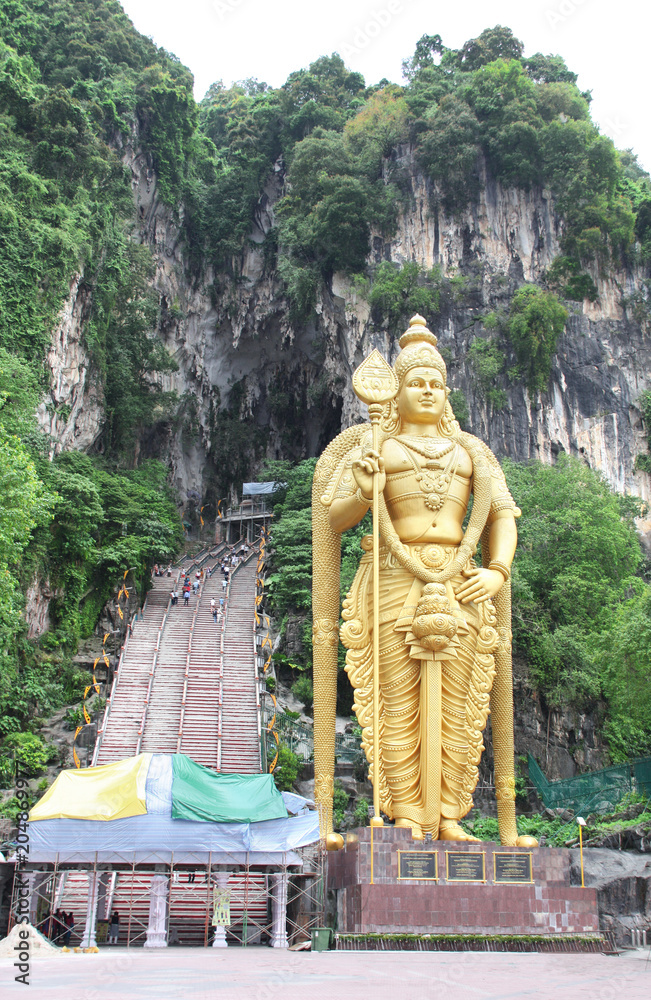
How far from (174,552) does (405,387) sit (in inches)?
565

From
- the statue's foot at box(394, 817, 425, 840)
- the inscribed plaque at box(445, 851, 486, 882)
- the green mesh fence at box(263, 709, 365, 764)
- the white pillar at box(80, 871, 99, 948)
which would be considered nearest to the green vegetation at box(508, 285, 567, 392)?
the green mesh fence at box(263, 709, 365, 764)

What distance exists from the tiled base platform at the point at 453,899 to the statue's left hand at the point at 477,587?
2.29 meters

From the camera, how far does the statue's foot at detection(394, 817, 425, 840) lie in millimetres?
7824

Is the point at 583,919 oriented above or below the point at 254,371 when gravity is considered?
below

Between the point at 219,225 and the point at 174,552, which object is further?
the point at 219,225

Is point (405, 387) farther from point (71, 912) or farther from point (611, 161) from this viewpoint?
point (611, 161)

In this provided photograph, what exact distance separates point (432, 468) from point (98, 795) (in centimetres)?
512

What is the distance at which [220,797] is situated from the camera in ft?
32.0

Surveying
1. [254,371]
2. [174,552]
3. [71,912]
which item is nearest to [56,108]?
[174,552]

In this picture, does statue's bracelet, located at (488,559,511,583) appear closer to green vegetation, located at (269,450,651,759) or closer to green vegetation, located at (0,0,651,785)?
green vegetation, located at (0,0,651,785)

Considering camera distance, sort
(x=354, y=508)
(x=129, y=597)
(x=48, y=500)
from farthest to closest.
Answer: (x=129, y=597), (x=48, y=500), (x=354, y=508)

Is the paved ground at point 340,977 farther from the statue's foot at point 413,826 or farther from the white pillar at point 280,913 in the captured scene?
the white pillar at point 280,913

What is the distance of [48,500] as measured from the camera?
13.8 metres

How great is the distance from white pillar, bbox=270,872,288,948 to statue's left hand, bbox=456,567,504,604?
12.6 feet
